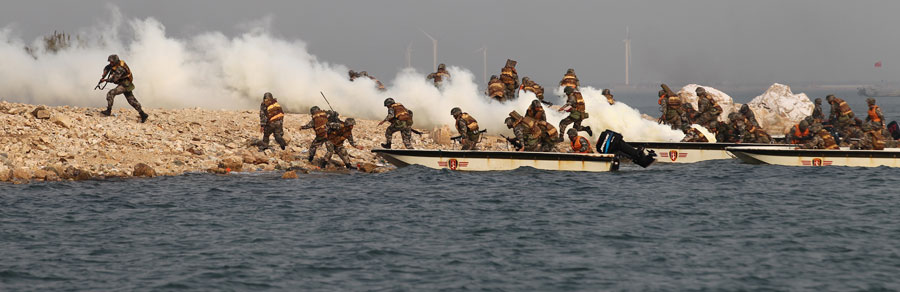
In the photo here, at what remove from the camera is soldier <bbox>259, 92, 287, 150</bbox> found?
98.1 ft

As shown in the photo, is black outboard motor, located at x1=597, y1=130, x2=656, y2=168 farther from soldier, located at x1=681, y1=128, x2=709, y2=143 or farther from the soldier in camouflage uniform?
the soldier in camouflage uniform

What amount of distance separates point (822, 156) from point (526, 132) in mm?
8239

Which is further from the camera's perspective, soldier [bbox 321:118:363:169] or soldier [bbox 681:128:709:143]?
soldier [bbox 681:128:709:143]

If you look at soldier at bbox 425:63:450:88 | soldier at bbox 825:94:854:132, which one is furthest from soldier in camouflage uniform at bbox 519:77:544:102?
soldier at bbox 825:94:854:132

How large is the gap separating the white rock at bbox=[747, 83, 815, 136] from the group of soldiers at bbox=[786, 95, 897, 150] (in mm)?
12204

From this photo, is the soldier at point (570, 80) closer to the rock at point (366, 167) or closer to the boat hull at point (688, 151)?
the boat hull at point (688, 151)

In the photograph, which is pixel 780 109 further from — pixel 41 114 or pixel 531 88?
pixel 41 114

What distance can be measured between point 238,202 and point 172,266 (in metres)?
6.67

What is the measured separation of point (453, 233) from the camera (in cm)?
1920

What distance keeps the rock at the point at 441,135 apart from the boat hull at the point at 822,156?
9838 millimetres

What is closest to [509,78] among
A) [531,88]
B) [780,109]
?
[531,88]

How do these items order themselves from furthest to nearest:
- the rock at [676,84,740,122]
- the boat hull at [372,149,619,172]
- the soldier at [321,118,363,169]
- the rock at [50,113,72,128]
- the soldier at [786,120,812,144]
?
the rock at [676,84,740,122] → the soldier at [786,120,812,144] → the rock at [50,113,72,128] → the soldier at [321,118,363,169] → the boat hull at [372,149,619,172]

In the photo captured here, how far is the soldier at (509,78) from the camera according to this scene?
4075cm

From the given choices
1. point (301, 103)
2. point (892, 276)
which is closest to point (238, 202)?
point (892, 276)
